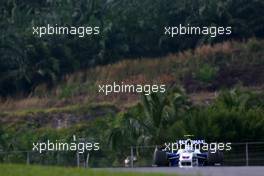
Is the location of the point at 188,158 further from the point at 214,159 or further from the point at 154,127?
the point at 154,127

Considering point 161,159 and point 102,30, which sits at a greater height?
point 102,30

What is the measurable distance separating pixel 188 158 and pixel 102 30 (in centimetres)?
2179

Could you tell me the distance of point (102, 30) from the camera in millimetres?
48125

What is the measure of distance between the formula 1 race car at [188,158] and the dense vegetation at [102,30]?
1336cm

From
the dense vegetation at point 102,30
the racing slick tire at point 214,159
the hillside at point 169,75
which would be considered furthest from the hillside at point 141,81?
the racing slick tire at point 214,159

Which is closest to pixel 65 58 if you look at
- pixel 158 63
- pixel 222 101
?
pixel 158 63

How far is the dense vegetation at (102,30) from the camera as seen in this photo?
1692 inches

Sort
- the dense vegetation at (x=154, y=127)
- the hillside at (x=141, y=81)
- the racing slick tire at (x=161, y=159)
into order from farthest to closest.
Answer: the hillside at (x=141, y=81)
the dense vegetation at (x=154, y=127)
the racing slick tire at (x=161, y=159)

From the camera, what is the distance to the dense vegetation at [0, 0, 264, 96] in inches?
1692

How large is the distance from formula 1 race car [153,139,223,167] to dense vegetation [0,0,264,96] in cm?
1336

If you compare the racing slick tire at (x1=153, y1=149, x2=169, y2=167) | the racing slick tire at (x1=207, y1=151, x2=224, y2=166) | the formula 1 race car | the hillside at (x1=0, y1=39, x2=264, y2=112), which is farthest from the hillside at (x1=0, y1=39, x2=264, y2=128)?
the racing slick tire at (x1=207, y1=151, x2=224, y2=166)

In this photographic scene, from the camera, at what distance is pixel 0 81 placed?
4100 centimetres

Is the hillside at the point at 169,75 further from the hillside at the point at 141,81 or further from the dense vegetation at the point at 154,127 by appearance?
the dense vegetation at the point at 154,127

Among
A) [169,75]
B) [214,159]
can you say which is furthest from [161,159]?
[169,75]
